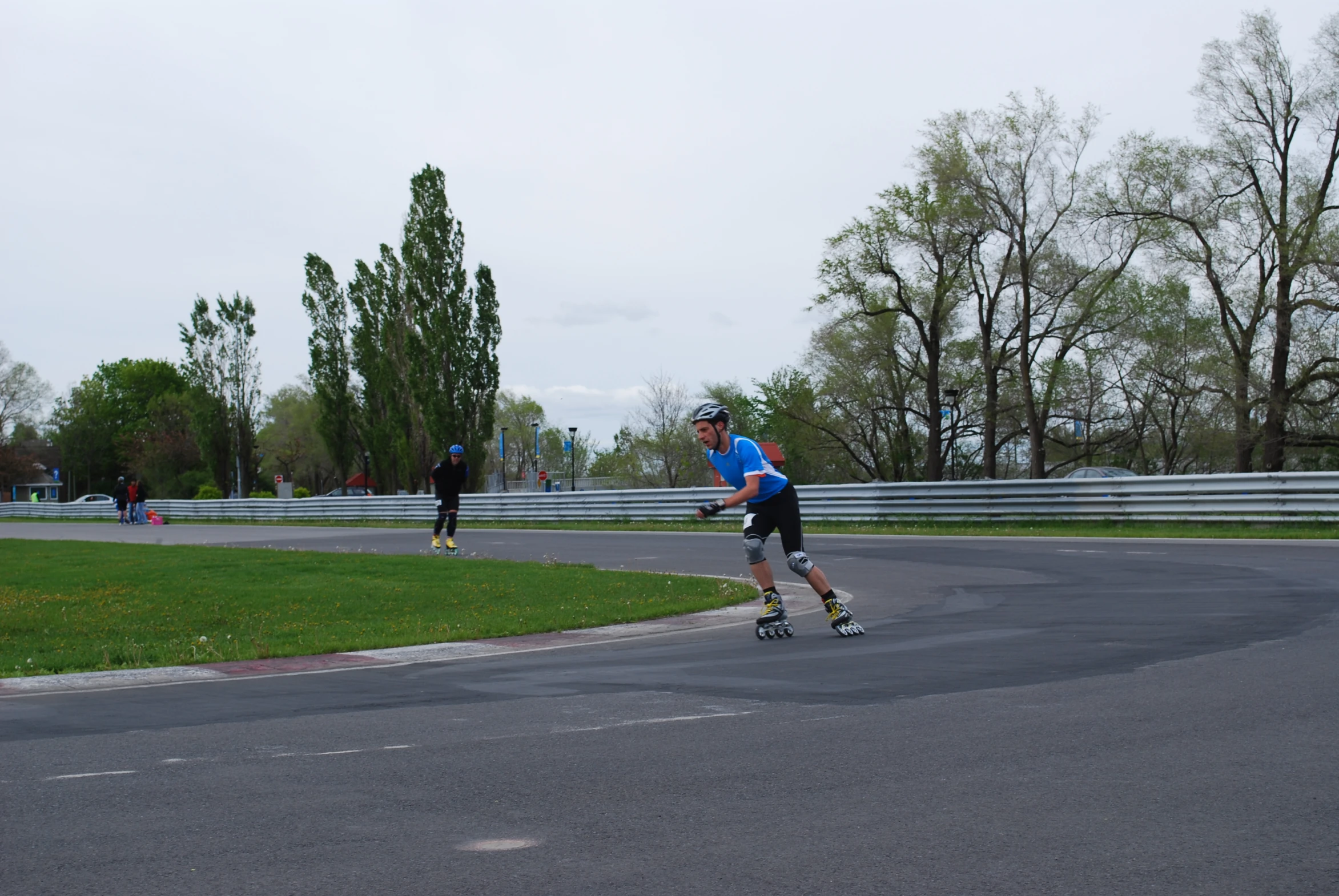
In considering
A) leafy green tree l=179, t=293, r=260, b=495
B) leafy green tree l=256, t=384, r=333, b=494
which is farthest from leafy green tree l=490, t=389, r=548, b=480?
leafy green tree l=179, t=293, r=260, b=495

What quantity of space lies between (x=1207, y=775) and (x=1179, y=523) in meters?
19.2

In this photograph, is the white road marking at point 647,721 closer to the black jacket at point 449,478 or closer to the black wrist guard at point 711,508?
the black wrist guard at point 711,508

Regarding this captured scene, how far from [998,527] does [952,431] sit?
29822mm

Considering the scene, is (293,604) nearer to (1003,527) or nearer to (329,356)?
(1003,527)

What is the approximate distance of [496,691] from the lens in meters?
7.33

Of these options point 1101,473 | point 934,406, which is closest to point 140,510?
point 934,406

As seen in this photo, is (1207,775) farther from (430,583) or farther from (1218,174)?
(1218,174)

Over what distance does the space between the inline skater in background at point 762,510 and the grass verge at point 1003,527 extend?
12.7 metres

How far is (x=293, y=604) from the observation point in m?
12.8

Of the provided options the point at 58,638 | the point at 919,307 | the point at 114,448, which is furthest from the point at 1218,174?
the point at 114,448

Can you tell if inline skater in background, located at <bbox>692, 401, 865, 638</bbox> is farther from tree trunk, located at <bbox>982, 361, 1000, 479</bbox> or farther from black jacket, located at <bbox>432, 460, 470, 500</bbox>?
tree trunk, located at <bbox>982, 361, 1000, 479</bbox>

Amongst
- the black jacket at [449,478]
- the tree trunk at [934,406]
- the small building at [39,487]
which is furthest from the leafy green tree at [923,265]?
the small building at [39,487]

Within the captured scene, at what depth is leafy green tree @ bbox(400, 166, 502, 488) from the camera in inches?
1922

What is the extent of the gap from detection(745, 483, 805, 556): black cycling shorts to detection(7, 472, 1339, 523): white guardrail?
554 inches
